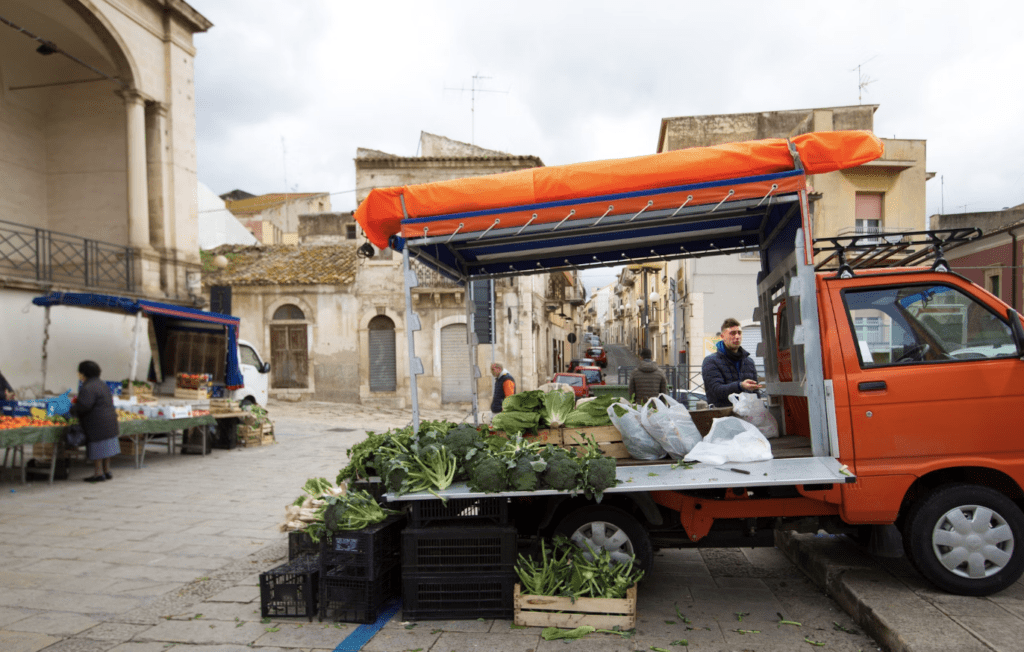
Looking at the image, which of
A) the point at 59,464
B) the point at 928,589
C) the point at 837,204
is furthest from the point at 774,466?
the point at 837,204

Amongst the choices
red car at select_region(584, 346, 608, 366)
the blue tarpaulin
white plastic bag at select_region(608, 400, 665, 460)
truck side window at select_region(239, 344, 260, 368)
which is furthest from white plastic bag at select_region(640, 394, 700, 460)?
red car at select_region(584, 346, 608, 366)

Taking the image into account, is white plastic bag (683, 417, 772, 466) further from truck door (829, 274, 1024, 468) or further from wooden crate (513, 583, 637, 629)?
wooden crate (513, 583, 637, 629)

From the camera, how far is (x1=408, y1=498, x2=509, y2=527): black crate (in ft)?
14.8

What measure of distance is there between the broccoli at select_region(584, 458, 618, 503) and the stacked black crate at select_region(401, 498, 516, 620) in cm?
57

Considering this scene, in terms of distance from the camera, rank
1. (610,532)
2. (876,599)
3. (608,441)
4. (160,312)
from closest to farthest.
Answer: (876,599)
(610,532)
(608,441)
(160,312)

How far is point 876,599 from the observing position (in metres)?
4.23

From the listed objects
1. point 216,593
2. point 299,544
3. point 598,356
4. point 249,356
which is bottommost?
point 216,593

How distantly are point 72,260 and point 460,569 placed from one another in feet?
49.5

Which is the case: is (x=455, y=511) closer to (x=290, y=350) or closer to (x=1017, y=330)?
(x=1017, y=330)

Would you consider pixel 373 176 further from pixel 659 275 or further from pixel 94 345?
pixel 659 275

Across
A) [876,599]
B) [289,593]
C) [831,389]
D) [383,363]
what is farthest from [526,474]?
[383,363]

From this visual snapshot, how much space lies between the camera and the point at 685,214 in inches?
191

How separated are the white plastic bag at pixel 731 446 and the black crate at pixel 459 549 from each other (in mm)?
1391

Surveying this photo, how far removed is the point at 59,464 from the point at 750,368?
1001 cm
